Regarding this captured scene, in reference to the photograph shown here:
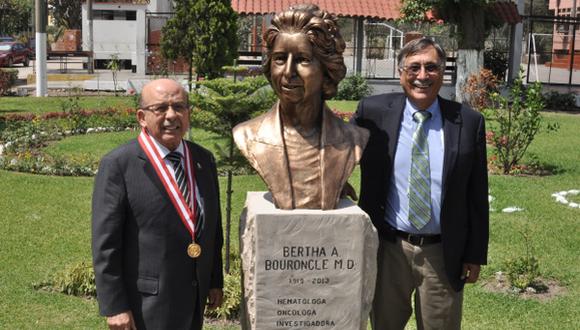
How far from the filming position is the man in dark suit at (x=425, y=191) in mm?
3916

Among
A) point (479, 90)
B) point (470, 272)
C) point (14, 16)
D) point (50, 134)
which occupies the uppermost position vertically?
point (14, 16)

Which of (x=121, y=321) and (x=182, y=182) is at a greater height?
(x=182, y=182)

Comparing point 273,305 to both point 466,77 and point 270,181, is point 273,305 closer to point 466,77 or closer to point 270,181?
point 270,181

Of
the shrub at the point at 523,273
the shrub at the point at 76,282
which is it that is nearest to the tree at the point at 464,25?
the shrub at the point at 523,273

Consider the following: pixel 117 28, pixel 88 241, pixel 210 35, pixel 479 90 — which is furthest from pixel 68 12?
pixel 88 241

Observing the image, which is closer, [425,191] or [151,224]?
[151,224]

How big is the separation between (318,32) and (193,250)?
126cm

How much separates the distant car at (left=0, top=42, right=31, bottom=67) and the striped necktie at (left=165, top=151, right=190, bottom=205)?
31276 millimetres

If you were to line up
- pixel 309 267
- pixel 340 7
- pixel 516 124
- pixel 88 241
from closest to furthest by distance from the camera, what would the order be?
pixel 309 267
pixel 88 241
pixel 516 124
pixel 340 7

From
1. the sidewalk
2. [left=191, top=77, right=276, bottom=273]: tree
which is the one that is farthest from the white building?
[left=191, top=77, right=276, bottom=273]: tree

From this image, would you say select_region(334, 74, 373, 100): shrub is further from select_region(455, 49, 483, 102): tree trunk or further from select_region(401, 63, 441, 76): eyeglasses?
select_region(401, 63, 441, 76): eyeglasses

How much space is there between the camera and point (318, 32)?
3.73 m

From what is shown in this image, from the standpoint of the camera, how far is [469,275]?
409 cm

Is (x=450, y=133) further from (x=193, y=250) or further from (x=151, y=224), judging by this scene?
(x=151, y=224)
